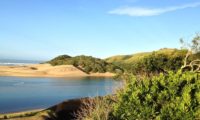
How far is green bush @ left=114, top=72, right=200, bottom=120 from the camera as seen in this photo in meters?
13.7

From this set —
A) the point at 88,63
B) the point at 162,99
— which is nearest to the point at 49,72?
the point at 88,63

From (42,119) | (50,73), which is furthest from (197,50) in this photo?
(50,73)

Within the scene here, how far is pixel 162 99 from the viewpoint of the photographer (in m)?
14.4

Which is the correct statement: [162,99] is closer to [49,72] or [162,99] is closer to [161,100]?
[161,100]

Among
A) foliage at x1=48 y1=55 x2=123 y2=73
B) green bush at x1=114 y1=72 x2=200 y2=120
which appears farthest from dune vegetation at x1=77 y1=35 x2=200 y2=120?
foliage at x1=48 y1=55 x2=123 y2=73

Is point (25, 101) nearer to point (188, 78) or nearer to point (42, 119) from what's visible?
point (42, 119)

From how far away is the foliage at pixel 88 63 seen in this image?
84975 millimetres

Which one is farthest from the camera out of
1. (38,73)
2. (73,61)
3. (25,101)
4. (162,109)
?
(73,61)

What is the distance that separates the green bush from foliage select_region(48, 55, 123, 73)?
66.8 meters

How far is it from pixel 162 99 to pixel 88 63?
73.2 metres

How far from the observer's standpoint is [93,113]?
54.1 ft

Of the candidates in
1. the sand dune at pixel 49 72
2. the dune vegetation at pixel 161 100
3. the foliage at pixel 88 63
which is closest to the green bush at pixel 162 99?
the dune vegetation at pixel 161 100

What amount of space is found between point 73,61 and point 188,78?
251ft

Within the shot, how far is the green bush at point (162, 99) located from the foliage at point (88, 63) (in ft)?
219
